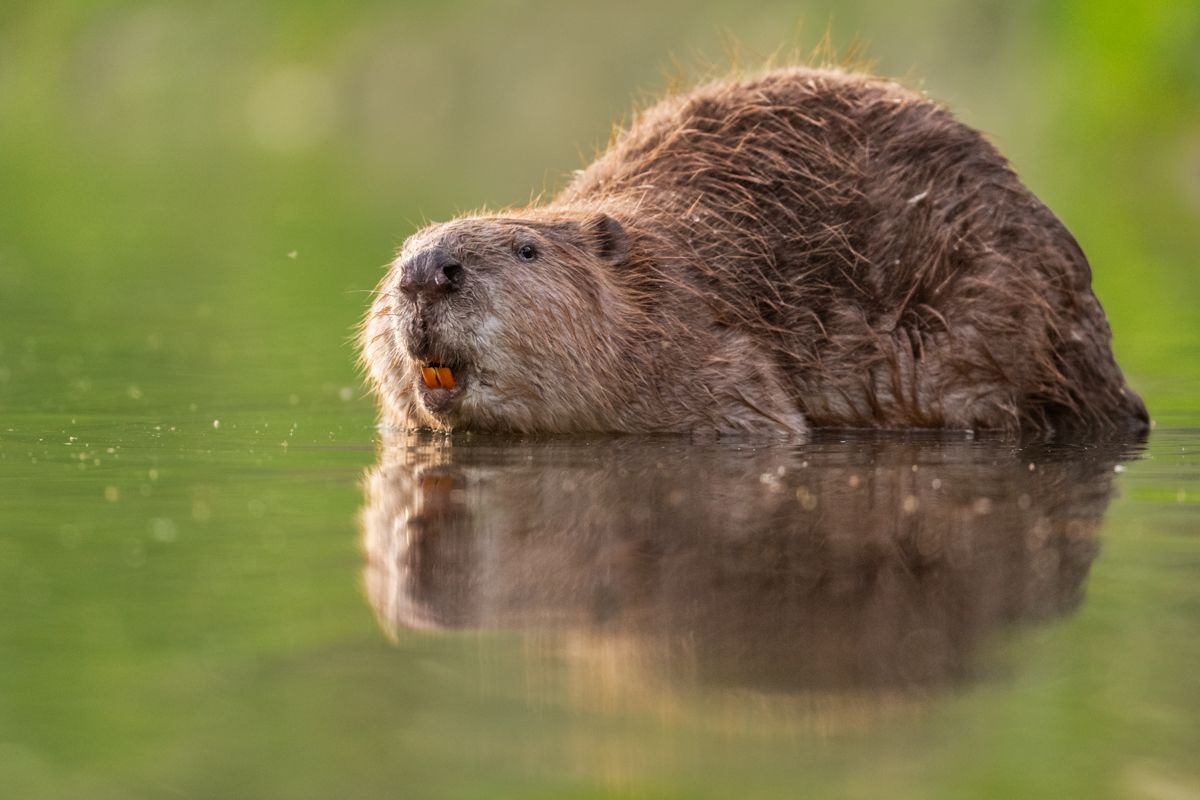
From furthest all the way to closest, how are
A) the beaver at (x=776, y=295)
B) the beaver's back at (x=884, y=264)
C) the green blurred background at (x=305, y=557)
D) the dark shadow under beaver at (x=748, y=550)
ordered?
the beaver's back at (x=884, y=264) → the beaver at (x=776, y=295) → the dark shadow under beaver at (x=748, y=550) → the green blurred background at (x=305, y=557)

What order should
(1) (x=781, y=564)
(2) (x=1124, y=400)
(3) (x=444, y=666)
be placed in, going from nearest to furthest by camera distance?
(3) (x=444, y=666), (1) (x=781, y=564), (2) (x=1124, y=400)

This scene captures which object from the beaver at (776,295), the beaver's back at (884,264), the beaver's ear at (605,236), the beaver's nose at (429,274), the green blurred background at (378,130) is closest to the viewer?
the beaver's nose at (429,274)

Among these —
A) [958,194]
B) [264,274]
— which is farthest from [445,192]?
[958,194]

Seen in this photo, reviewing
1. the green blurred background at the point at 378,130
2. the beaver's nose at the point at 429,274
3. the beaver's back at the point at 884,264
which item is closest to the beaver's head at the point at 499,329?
the beaver's nose at the point at 429,274

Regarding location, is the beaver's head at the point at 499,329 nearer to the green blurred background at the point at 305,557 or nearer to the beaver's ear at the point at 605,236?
the beaver's ear at the point at 605,236

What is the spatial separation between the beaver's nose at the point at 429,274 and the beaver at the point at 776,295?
1.7 inches

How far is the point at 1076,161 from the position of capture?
2444cm

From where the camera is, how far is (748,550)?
4.00 meters

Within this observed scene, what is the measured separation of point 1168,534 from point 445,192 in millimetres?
16168

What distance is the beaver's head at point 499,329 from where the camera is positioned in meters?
5.76

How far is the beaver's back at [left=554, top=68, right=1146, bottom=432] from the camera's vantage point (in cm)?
643

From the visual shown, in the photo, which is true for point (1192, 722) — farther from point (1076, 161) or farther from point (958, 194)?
point (1076, 161)

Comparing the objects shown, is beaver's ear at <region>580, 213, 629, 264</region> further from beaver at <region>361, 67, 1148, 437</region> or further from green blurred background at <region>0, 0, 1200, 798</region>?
A: green blurred background at <region>0, 0, 1200, 798</region>

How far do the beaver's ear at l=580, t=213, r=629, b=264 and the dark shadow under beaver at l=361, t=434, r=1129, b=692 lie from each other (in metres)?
0.88
